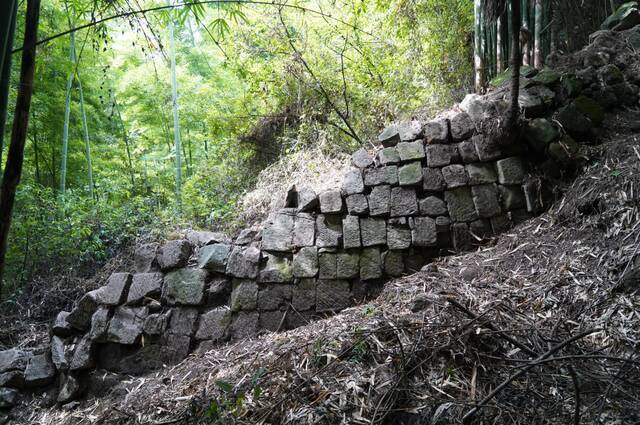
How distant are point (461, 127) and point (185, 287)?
2.85 metres

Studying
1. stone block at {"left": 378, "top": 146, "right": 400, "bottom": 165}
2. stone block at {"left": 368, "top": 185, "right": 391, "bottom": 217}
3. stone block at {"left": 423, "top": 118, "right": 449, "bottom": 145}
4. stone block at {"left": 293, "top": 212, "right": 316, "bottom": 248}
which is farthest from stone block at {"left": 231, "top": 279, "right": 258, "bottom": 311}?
stone block at {"left": 423, "top": 118, "right": 449, "bottom": 145}

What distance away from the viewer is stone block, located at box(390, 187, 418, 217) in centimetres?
397

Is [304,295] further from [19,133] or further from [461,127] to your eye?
[19,133]

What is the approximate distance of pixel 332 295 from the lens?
395 cm

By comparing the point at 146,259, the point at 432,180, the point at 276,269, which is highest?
the point at 432,180

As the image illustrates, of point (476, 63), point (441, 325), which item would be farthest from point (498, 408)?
point (476, 63)

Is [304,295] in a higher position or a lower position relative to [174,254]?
lower

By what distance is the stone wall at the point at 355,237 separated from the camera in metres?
3.94

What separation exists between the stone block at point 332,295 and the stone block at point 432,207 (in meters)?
0.92

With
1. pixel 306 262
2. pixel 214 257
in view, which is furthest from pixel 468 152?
pixel 214 257

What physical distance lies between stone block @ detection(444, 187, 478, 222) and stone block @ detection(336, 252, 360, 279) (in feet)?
2.97

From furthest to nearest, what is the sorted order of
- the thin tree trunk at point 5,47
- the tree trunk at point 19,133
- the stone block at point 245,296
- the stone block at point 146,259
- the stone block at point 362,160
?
the stone block at point 146,259 → the stone block at point 362,160 → the stone block at point 245,296 → the tree trunk at point 19,133 → the thin tree trunk at point 5,47

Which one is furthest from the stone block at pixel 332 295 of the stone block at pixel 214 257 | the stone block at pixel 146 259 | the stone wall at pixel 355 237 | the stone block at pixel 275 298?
the stone block at pixel 146 259

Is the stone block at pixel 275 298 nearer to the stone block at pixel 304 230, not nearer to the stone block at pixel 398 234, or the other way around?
the stone block at pixel 304 230
